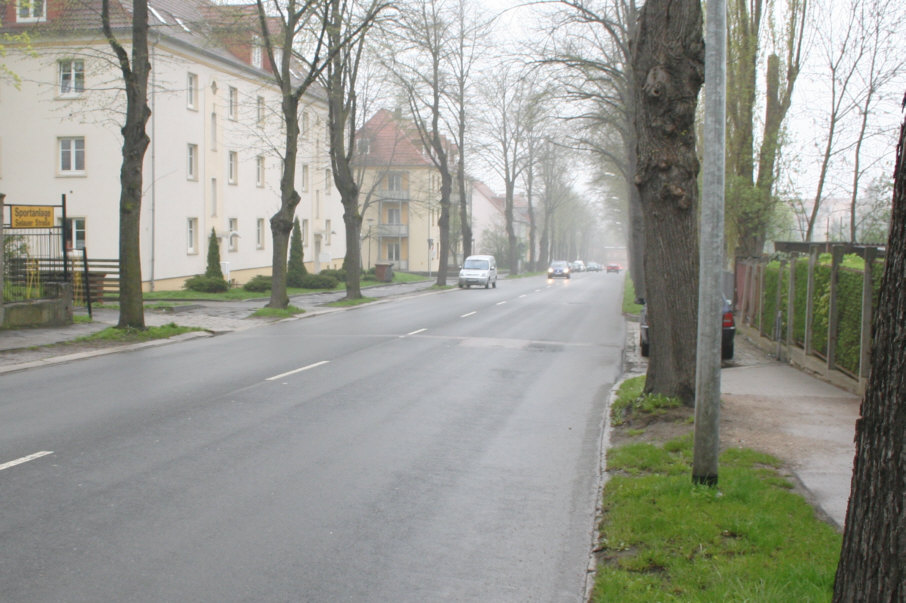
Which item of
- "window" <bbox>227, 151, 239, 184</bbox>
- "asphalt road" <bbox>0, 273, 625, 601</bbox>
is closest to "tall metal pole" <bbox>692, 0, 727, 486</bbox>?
"asphalt road" <bbox>0, 273, 625, 601</bbox>

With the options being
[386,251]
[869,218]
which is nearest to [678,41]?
[869,218]

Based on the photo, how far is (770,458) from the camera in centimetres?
741

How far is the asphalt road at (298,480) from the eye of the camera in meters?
5.04

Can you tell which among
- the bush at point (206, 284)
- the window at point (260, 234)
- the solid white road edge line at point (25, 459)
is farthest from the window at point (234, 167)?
the solid white road edge line at point (25, 459)

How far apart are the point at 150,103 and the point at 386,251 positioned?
46.0 m

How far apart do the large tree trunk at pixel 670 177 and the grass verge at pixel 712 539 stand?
8.26 feet

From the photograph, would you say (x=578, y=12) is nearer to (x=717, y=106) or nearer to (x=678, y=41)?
(x=678, y=41)

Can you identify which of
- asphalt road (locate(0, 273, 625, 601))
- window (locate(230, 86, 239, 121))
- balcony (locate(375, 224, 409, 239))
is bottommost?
asphalt road (locate(0, 273, 625, 601))

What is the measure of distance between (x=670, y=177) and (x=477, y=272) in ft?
130

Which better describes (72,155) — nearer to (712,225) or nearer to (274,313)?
(274,313)

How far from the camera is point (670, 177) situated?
9.41 m

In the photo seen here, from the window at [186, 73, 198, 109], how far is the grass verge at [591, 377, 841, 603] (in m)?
35.5

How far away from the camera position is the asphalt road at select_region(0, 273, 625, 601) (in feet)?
16.5

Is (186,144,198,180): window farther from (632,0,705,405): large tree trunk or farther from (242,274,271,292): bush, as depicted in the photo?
(632,0,705,405): large tree trunk
